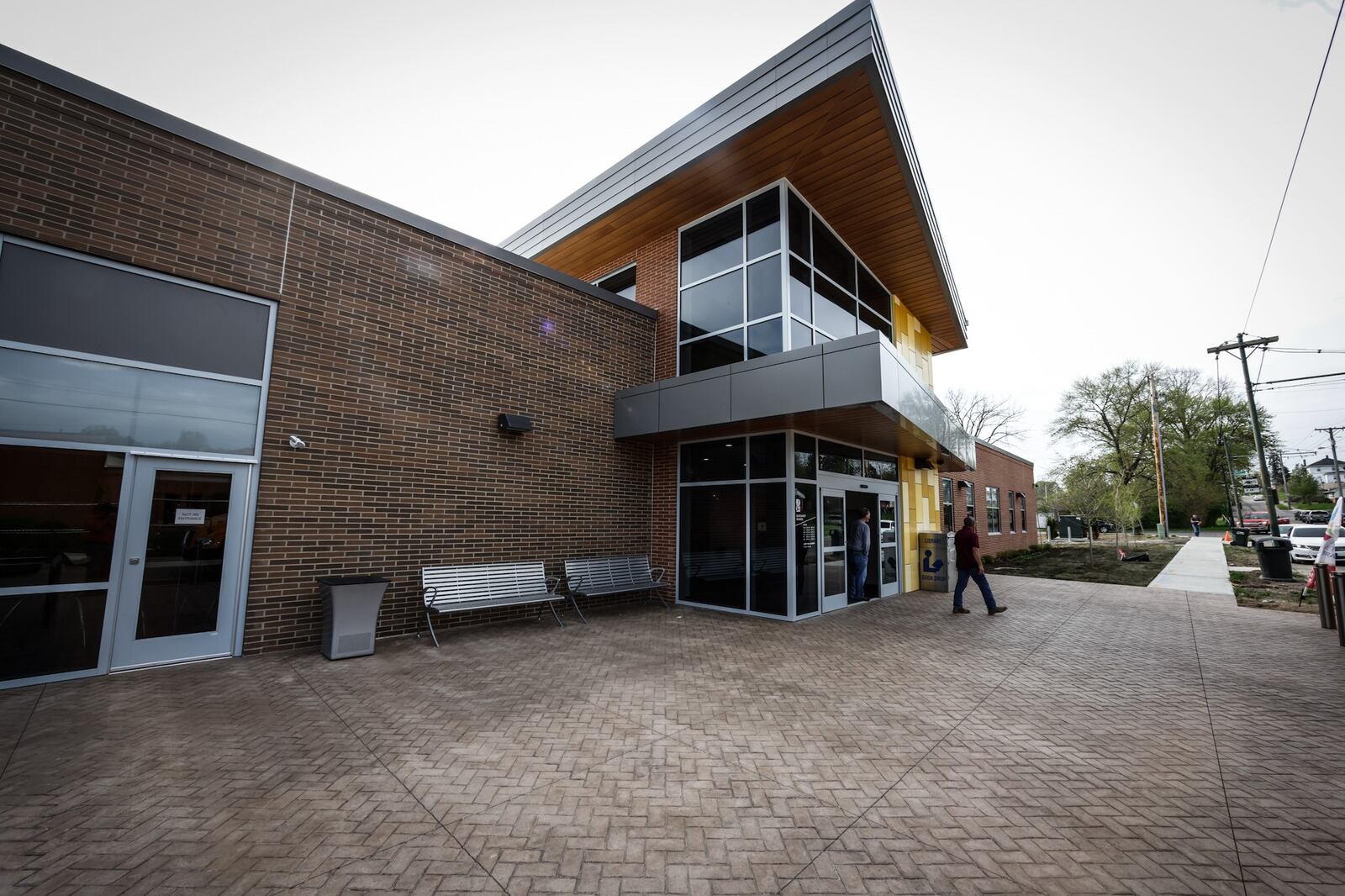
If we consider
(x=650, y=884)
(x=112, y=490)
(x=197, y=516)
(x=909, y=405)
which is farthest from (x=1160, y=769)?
(x=112, y=490)

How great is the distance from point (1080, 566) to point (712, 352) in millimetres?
16323

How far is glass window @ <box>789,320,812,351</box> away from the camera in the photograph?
353 inches

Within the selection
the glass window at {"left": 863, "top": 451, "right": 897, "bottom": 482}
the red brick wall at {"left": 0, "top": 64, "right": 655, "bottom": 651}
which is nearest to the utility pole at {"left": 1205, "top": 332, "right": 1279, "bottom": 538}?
the glass window at {"left": 863, "top": 451, "right": 897, "bottom": 482}

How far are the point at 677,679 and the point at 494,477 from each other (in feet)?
14.4

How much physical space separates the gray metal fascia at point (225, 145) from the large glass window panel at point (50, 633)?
16.0ft

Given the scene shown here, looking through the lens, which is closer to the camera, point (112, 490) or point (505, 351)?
point (112, 490)

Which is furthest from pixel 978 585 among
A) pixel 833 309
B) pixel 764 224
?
pixel 764 224

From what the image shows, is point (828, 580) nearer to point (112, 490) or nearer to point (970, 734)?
point (970, 734)

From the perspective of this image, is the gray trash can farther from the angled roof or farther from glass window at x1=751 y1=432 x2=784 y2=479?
the angled roof

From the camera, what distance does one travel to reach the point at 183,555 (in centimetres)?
559

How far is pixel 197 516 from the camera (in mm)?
5699

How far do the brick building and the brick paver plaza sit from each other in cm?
129

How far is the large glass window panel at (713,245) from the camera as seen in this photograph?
9.71m

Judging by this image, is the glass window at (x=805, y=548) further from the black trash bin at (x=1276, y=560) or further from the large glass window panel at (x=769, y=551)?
the black trash bin at (x=1276, y=560)
